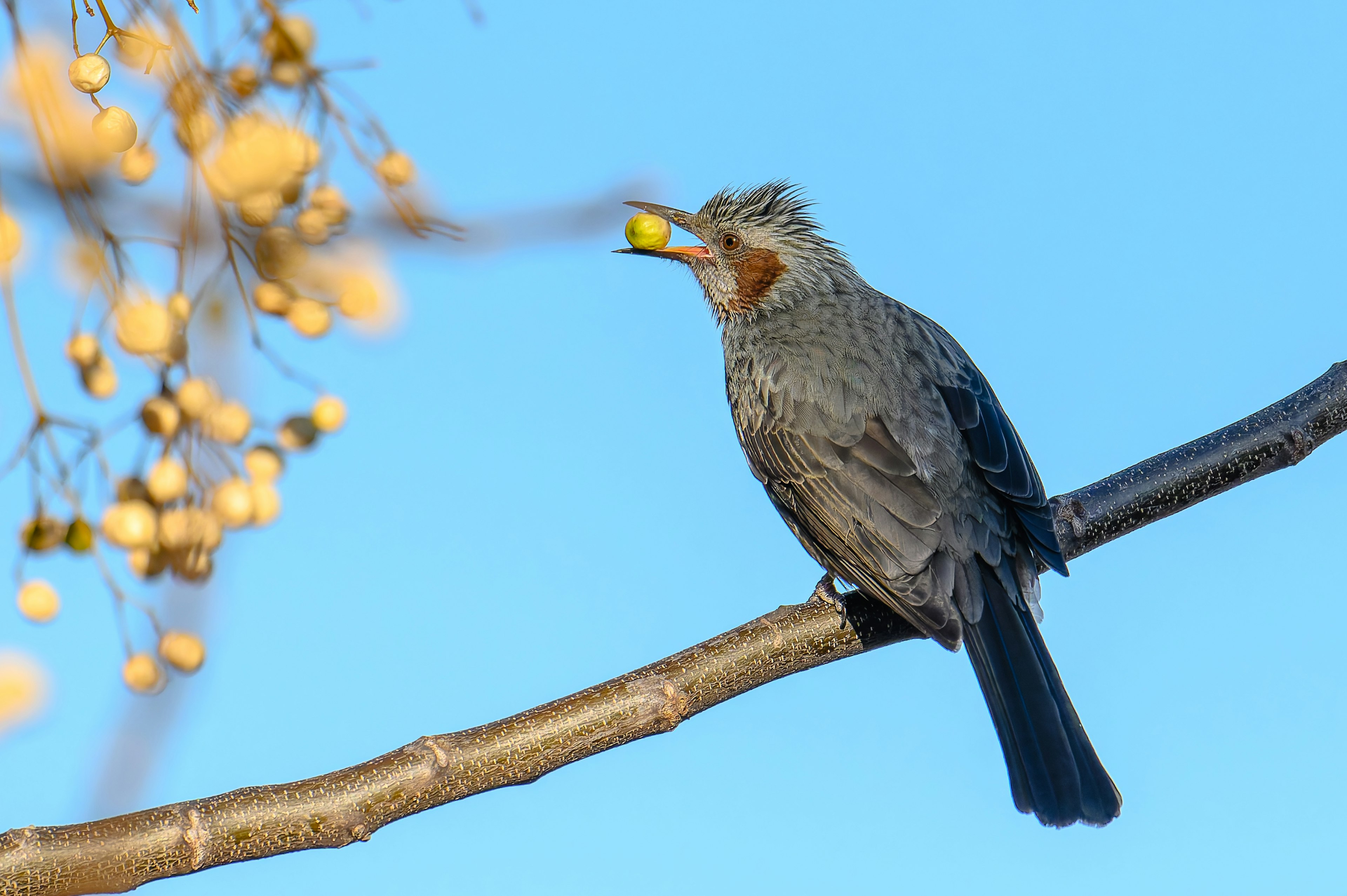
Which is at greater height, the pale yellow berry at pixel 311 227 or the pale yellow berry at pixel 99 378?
the pale yellow berry at pixel 311 227

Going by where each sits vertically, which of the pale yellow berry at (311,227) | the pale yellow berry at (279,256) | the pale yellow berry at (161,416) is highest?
the pale yellow berry at (311,227)

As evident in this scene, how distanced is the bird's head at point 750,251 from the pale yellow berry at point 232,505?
3.44 meters

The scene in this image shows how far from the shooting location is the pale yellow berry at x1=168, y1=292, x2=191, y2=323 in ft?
6.37

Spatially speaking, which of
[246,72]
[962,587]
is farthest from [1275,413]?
[246,72]

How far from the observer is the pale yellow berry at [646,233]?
17.0 feet

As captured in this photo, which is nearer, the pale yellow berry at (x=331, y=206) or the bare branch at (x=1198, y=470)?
the pale yellow berry at (x=331, y=206)

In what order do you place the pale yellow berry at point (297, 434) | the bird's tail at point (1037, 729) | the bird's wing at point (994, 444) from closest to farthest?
the pale yellow berry at point (297, 434), the bird's tail at point (1037, 729), the bird's wing at point (994, 444)

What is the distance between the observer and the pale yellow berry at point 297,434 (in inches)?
87.4

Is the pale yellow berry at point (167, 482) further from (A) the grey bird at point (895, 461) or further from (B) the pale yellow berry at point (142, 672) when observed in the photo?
(A) the grey bird at point (895, 461)

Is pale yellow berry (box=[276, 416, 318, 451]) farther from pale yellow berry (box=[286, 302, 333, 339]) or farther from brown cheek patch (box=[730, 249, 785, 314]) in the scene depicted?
brown cheek patch (box=[730, 249, 785, 314])

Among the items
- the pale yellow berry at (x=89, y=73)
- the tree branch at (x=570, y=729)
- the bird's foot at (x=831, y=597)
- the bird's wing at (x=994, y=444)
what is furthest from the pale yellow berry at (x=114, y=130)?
the bird's wing at (x=994, y=444)

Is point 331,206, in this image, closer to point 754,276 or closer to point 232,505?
point 232,505

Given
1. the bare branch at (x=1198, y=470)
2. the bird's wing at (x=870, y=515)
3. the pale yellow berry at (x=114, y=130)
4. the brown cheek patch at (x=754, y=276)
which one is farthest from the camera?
the brown cheek patch at (x=754, y=276)

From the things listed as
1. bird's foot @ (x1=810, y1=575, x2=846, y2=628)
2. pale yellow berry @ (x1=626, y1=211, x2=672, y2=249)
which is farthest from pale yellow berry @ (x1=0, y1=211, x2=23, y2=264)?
pale yellow berry @ (x1=626, y1=211, x2=672, y2=249)
